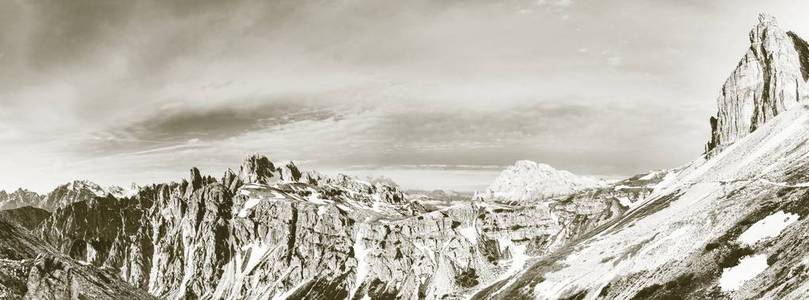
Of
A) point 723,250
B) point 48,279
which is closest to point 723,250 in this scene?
point 723,250

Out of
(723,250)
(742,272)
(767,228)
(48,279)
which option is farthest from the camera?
(723,250)

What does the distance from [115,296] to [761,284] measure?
107 metres

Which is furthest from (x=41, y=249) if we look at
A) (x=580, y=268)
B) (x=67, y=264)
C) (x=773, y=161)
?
(x=773, y=161)

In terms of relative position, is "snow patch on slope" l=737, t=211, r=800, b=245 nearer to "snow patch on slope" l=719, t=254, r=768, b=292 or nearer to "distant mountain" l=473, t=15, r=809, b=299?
"distant mountain" l=473, t=15, r=809, b=299

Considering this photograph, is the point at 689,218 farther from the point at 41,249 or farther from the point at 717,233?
the point at 41,249

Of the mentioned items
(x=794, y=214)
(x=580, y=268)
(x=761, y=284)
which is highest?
(x=794, y=214)

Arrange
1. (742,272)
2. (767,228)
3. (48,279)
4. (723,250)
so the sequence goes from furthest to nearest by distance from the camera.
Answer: (723,250) → (767,228) → (742,272) → (48,279)

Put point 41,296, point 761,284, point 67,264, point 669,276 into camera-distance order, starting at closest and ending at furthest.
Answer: point 41,296, point 67,264, point 761,284, point 669,276

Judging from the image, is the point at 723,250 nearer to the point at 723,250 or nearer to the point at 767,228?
the point at 723,250

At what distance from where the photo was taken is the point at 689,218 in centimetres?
16725

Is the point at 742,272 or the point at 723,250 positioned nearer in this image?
the point at 742,272

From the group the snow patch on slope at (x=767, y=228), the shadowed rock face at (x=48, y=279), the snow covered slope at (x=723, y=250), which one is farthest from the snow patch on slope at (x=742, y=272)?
the shadowed rock face at (x=48, y=279)

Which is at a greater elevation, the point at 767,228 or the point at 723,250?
the point at 767,228

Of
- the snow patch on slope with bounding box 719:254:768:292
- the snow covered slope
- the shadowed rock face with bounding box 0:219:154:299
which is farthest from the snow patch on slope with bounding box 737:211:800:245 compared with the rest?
the shadowed rock face with bounding box 0:219:154:299
